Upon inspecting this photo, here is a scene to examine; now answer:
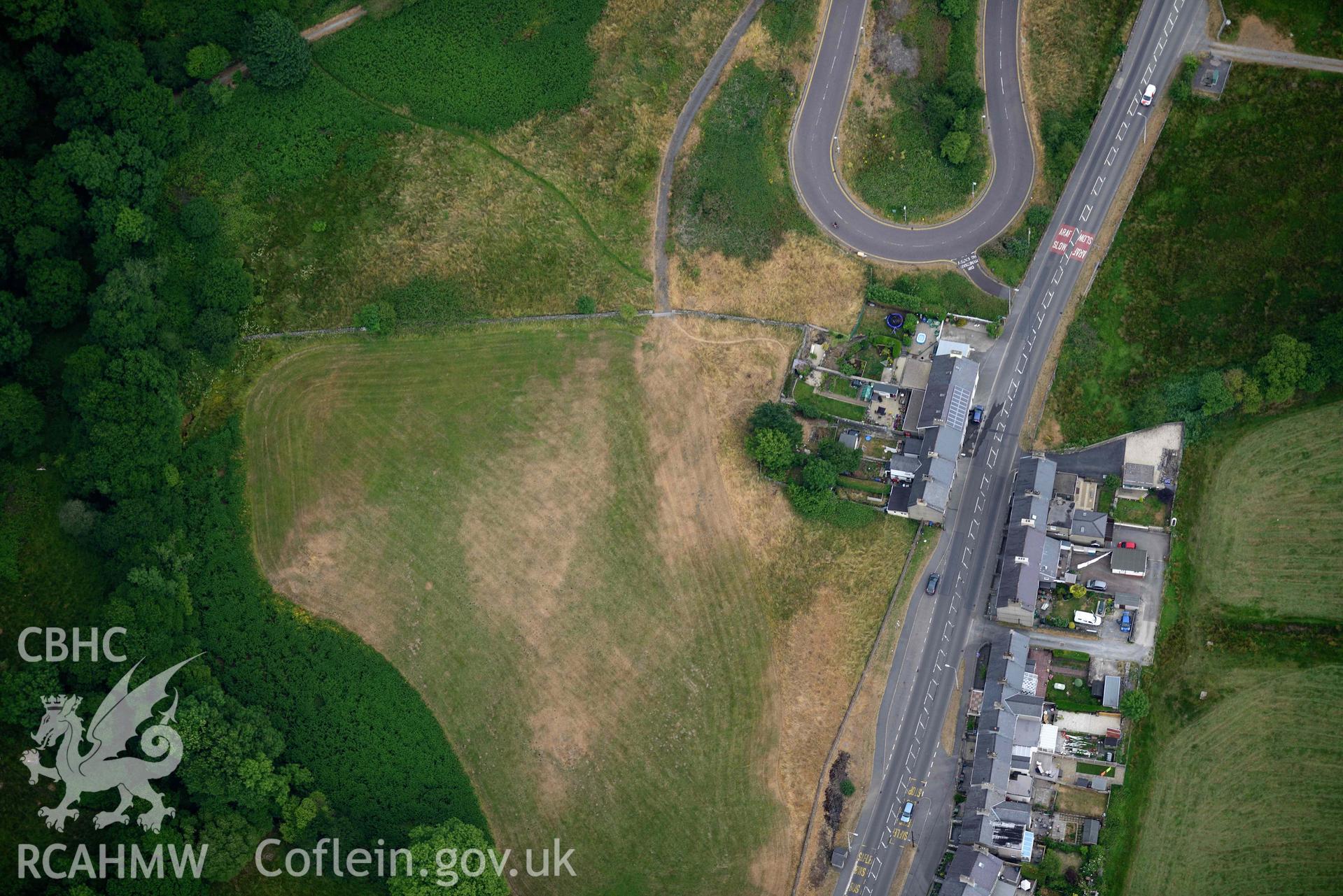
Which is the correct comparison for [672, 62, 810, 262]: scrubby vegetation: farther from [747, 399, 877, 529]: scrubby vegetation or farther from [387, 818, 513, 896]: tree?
[387, 818, 513, 896]: tree

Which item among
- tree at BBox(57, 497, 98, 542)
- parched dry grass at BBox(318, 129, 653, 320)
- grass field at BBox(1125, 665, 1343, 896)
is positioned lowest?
grass field at BBox(1125, 665, 1343, 896)

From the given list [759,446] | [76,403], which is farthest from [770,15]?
[76,403]

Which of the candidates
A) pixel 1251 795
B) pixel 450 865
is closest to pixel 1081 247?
pixel 1251 795

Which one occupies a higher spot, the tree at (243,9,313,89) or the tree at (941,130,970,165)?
the tree at (243,9,313,89)

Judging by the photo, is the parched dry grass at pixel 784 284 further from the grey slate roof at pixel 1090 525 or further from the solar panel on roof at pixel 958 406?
the grey slate roof at pixel 1090 525

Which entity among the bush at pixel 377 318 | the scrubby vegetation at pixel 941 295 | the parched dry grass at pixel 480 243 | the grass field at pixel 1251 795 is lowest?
the grass field at pixel 1251 795

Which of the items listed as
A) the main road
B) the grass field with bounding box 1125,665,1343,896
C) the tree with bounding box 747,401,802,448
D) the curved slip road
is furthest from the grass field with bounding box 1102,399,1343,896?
the curved slip road

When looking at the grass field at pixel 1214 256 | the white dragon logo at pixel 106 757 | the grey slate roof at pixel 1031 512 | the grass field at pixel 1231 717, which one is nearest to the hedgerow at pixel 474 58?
the grass field at pixel 1214 256
